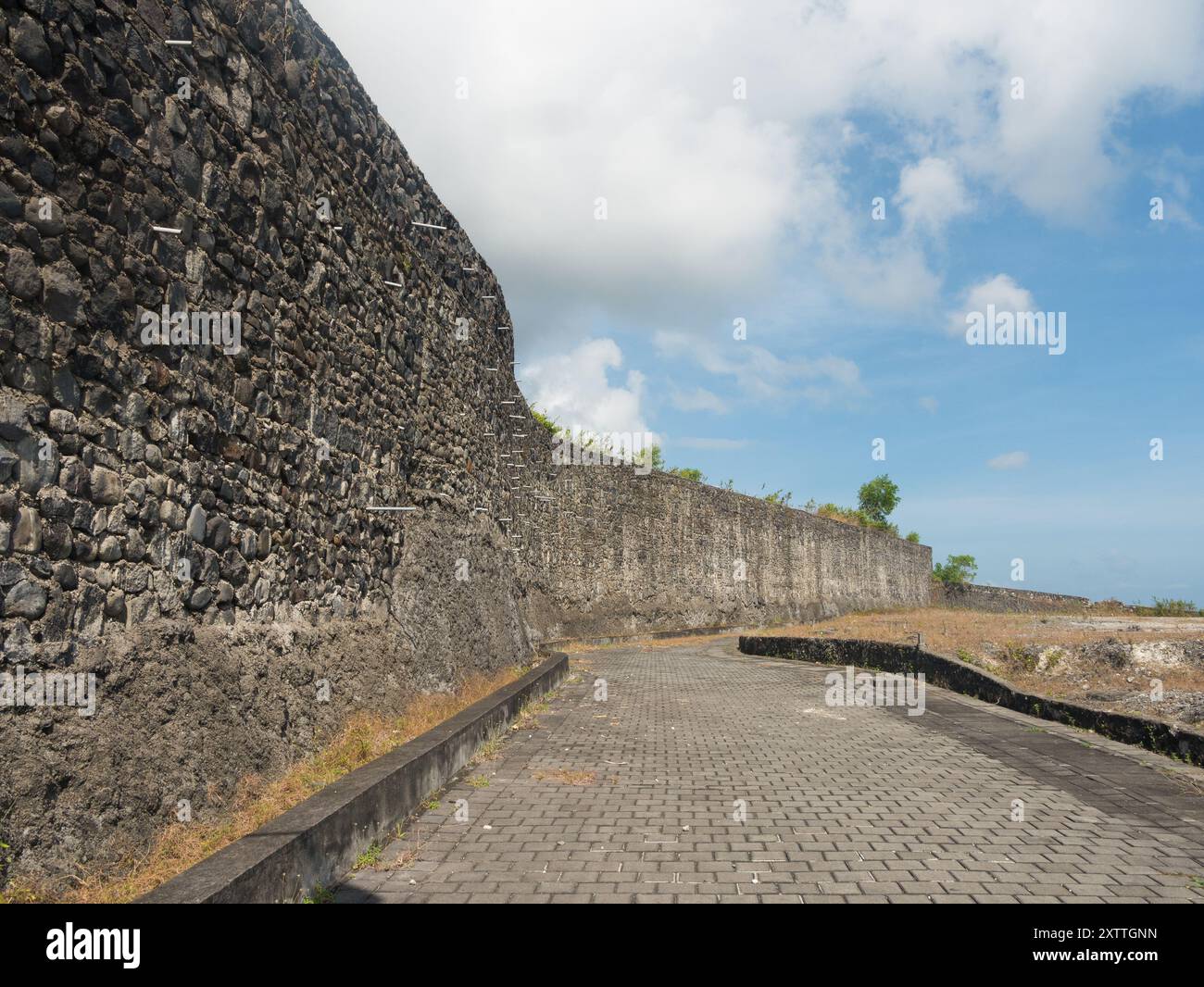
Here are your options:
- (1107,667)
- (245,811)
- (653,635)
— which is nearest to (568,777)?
(245,811)

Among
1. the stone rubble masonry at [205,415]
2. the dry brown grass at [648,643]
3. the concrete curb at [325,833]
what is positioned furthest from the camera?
the dry brown grass at [648,643]

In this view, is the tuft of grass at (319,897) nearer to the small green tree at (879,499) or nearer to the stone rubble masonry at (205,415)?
the stone rubble masonry at (205,415)

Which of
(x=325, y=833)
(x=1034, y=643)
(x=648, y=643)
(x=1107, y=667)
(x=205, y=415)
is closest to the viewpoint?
(x=325, y=833)

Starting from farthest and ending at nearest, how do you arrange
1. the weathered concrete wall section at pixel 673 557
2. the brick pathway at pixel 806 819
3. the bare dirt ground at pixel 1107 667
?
the weathered concrete wall section at pixel 673 557 → the bare dirt ground at pixel 1107 667 → the brick pathway at pixel 806 819

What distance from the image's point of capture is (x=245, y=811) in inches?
175

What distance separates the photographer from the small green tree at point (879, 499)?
61.3 metres

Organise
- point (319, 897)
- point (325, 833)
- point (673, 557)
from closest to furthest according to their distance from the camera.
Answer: point (319, 897)
point (325, 833)
point (673, 557)

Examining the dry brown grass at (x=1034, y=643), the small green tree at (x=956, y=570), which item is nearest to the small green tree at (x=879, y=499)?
the small green tree at (x=956, y=570)

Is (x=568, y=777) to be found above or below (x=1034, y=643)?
below

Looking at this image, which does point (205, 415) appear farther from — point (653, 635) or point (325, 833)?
point (653, 635)

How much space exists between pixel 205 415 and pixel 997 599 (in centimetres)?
5921

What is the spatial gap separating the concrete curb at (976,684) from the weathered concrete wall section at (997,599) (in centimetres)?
3886
